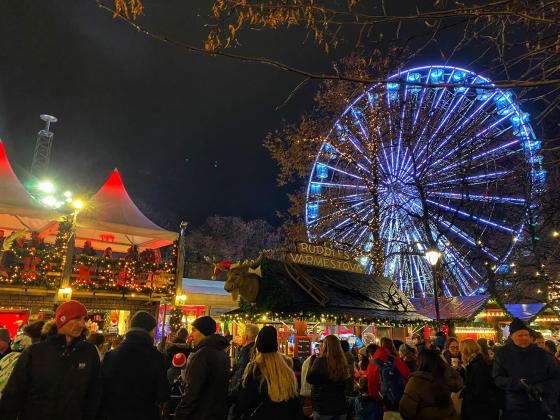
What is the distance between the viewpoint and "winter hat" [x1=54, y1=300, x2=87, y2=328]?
316 cm

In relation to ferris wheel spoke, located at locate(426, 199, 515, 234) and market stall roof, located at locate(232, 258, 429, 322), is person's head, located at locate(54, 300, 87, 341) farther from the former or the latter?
ferris wheel spoke, located at locate(426, 199, 515, 234)

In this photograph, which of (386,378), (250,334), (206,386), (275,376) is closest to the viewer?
(206,386)

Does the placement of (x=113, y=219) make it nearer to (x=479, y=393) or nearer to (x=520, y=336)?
(x=479, y=393)

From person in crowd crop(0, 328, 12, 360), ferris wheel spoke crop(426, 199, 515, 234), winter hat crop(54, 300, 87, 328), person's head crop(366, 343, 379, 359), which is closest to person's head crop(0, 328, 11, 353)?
person in crowd crop(0, 328, 12, 360)

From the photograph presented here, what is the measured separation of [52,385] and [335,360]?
2.75 meters

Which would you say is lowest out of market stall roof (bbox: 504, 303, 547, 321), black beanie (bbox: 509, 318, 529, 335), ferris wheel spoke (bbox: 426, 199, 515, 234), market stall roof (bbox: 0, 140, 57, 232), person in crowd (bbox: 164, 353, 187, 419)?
person in crowd (bbox: 164, 353, 187, 419)

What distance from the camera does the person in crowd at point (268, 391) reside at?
11.8 feet

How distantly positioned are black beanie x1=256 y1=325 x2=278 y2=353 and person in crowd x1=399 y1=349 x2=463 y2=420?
1228 mm

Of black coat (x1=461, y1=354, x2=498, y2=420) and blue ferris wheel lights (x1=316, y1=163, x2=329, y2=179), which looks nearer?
black coat (x1=461, y1=354, x2=498, y2=420)

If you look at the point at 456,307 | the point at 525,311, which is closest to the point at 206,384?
the point at 456,307

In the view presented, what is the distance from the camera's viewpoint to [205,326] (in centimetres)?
407

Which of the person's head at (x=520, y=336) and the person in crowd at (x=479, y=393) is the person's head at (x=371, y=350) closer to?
the person in crowd at (x=479, y=393)

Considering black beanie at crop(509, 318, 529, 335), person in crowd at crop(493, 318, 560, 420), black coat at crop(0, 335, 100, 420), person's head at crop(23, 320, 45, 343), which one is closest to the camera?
black coat at crop(0, 335, 100, 420)

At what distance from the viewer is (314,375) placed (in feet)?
14.6
